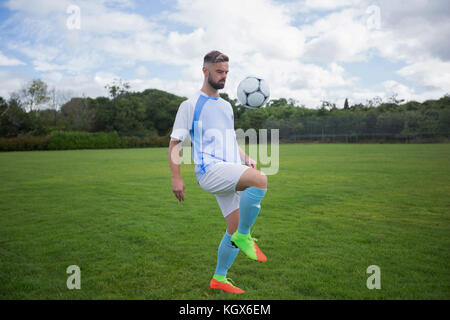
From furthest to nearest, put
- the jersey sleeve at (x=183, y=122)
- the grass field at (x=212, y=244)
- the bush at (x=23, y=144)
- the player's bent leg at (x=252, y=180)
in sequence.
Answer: the bush at (x=23, y=144), the grass field at (x=212, y=244), the jersey sleeve at (x=183, y=122), the player's bent leg at (x=252, y=180)

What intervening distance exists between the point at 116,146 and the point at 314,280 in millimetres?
52282

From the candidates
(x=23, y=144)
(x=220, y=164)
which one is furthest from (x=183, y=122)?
(x=23, y=144)

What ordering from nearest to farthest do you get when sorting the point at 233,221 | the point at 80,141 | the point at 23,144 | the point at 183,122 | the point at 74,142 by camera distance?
1. the point at 183,122
2. the point at 233,221
3. the point at 23,144
4. the point at 74,142
5. the point at 80,141

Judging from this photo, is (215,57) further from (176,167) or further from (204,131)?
(176,167)

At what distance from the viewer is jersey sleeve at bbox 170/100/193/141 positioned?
3.34 meters

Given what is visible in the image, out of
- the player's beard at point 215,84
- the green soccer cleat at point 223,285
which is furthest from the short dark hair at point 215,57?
the green soccer cleat at point 223,285

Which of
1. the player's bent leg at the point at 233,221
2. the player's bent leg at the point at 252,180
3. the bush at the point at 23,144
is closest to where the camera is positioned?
the player's bent leg at the point at 252,180

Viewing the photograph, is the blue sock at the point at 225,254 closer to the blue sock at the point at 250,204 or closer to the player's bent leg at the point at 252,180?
the blue sock at the point at 250,204

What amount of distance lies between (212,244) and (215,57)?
3207 mm

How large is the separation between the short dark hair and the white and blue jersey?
0.37m

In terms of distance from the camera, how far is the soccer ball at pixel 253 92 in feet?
13.0

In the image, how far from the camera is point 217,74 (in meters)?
3.43

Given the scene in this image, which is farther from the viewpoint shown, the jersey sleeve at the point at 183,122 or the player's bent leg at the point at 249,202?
the jersey sleeve at the point at 183,122
